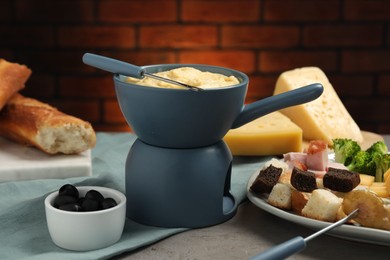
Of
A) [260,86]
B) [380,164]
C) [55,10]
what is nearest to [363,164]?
[380,164]

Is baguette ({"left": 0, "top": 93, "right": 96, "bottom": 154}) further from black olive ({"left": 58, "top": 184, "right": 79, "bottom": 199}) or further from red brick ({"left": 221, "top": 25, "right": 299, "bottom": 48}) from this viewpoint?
red brick ({"left": 221, "top": 25, "right": 299, "bottom": 48})

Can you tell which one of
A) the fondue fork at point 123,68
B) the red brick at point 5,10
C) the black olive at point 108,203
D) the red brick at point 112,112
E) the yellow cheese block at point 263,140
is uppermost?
the fondue fork at point 123,68

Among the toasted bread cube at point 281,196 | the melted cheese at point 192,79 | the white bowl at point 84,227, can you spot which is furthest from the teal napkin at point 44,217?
the melted cheese at point 192,79

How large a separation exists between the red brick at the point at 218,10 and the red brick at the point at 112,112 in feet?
1.47

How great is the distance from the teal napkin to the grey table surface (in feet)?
0.08

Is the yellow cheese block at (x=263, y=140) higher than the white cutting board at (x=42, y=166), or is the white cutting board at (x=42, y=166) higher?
the yellow cheese block at (x=263, y=140)

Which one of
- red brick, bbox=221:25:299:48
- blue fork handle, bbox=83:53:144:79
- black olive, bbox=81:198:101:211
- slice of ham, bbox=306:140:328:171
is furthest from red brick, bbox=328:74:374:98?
black olive, bbox=81:198:101:211

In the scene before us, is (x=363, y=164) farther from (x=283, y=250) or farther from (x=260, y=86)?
(x=260, y=86)

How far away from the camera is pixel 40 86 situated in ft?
8.66

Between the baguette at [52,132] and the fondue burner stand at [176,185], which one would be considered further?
the baguette at [52,132]

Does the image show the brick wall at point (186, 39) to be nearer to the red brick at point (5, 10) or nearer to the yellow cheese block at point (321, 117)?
the red brick at point (5, 10)

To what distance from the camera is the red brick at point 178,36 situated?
8.46 ft

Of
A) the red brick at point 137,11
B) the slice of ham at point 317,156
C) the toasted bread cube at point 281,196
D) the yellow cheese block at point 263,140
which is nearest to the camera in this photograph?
the toasted bread cube at point 281,196

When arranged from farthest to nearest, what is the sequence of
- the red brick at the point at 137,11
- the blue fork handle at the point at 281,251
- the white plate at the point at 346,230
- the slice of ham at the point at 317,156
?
the red brick at the point at 137,11 < the slice of ham at the point at 317,156 < the white plate at the point at 346,230 < the blue fork handle at the point at 281,251
